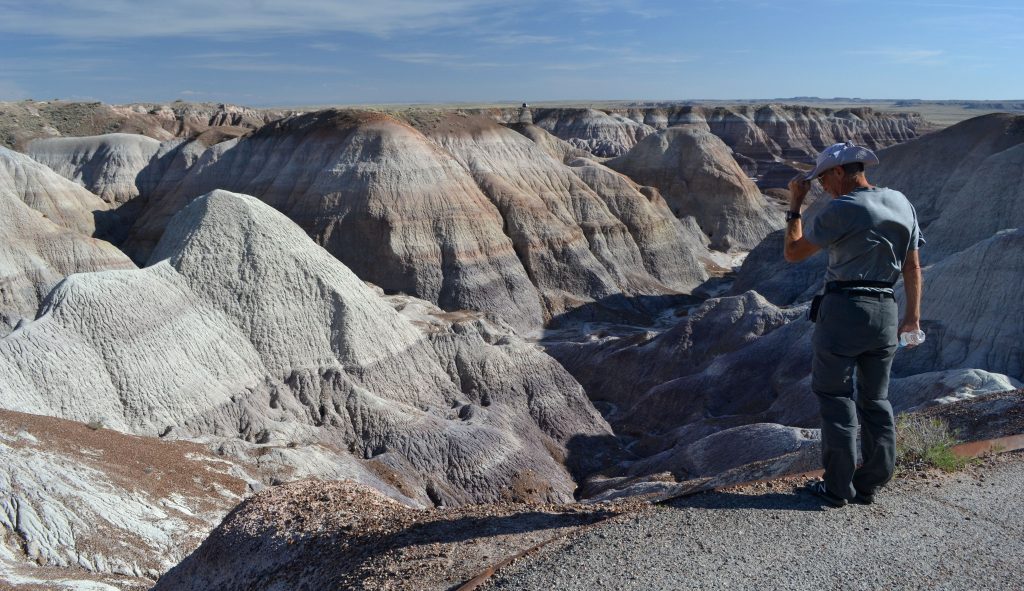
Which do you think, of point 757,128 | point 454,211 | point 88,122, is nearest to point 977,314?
point 454,211

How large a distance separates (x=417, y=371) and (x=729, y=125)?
83620 millimetres

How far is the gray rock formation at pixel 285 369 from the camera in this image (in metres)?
16.2

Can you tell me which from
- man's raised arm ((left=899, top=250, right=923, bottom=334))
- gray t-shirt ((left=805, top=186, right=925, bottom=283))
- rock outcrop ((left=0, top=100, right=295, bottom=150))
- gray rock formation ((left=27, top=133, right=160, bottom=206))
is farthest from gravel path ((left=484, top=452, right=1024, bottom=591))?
rock outcrop ((left=0, top=100, right=295, bottom=150))

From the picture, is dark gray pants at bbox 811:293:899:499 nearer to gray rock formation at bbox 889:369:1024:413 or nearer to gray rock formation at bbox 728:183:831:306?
gray rock formation at bbox 889:369:1024:413

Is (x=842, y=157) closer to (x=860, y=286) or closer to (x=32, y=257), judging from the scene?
(x=860, y=286)

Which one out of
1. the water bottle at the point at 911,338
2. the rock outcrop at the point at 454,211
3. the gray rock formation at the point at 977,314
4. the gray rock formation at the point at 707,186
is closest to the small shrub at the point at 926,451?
the water bottle at the point at 911,338

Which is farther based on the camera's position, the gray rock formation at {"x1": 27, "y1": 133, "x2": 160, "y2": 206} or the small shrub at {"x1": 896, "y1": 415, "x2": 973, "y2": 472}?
the gray rock formation at {"x1": 27, "y1": 133, "x2": 160, "y2": 206}

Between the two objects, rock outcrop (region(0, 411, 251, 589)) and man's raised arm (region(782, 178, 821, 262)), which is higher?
man's raised arm (region(782, 178, 821, 262))

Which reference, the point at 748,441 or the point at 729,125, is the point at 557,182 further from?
the point at 729,125

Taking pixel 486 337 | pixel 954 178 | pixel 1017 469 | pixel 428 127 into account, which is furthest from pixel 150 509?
pixel 954 178

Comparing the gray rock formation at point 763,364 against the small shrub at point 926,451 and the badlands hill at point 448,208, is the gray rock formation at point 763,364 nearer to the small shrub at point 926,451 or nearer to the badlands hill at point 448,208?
the badlands hill at point 448,208

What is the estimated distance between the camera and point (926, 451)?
5652mm

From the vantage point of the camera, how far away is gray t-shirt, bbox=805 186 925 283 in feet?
15.6

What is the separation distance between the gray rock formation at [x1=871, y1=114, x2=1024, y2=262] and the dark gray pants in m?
32.4
